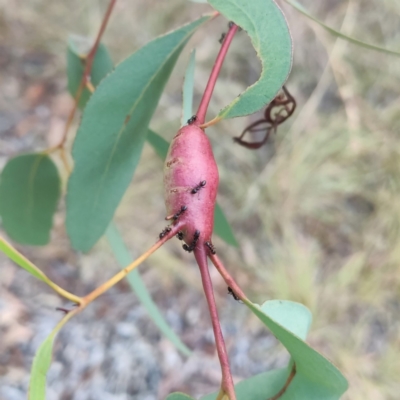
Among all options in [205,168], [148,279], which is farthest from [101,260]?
[205,168]

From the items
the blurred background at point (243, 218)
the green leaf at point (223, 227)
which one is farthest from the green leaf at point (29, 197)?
the blurred background at point (243, 218)

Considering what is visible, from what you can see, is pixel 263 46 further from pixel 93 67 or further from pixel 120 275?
pixel 93 67

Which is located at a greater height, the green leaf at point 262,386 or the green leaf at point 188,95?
the green leaf at point 188,95

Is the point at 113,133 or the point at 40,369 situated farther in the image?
the point at 113,133

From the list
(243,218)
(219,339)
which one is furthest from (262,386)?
(243,218)

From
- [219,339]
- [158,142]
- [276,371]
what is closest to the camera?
[219,339]

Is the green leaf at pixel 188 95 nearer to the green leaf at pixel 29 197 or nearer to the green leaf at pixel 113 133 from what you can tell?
the green leaf at pixel 113 133

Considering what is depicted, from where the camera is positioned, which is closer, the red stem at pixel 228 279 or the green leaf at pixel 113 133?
the red stem at pixel 228 279

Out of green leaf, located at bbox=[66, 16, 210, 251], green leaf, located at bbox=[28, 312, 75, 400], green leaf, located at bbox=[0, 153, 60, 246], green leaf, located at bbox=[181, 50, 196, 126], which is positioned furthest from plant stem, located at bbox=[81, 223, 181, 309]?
green leaf, located at bbox=[0, 153, 60, 246]
